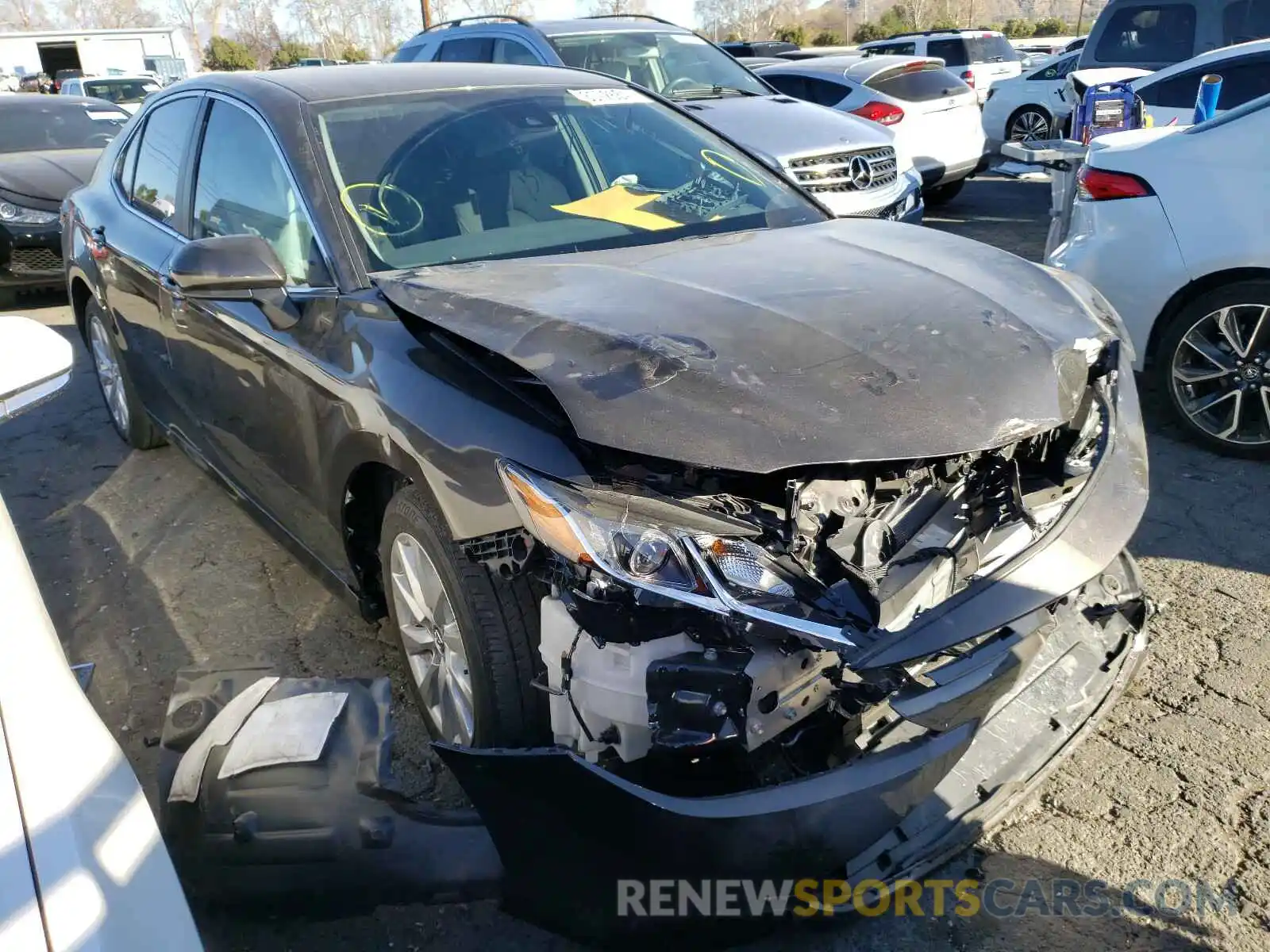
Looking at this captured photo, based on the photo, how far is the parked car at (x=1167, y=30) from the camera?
9.08 meters

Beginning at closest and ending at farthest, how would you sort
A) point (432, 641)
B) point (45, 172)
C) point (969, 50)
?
1. point (432, 641)
2. point (45, 172)
3. point (969, 50)

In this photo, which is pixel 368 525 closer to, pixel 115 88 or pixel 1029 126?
pixel 1029 126

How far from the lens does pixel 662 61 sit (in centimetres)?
816

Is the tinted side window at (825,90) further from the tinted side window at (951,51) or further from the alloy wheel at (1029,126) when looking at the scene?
the tinted side window at (951,51)

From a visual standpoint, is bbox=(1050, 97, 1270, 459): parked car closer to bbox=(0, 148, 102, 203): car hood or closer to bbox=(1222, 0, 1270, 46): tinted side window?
bbox=(1222, 0, 1270, 46): tinted side window

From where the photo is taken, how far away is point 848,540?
6.51ft

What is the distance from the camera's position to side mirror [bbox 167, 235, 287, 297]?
2680 millimetres

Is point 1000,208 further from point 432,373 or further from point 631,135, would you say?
point 432,373

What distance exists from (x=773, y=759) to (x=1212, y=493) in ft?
9.61

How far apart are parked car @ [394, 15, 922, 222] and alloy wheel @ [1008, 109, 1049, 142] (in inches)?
205

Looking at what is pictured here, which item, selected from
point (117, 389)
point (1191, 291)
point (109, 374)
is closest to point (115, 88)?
point (109, 374)

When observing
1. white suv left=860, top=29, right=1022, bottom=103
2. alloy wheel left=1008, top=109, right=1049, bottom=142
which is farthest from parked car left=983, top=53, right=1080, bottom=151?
white suv left=860, top=29, right=1022, bottom=103

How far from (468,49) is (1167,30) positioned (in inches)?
257

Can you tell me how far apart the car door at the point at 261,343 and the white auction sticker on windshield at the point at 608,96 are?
3.60 ft
